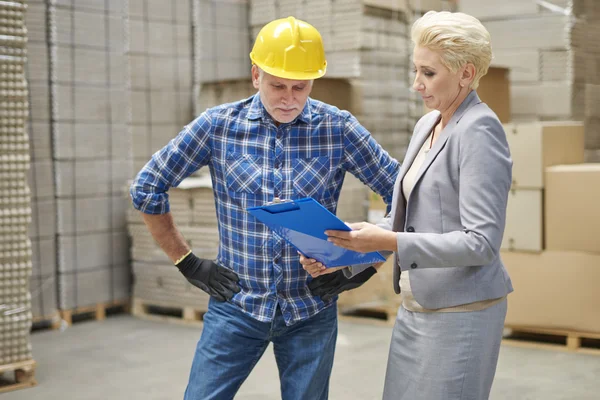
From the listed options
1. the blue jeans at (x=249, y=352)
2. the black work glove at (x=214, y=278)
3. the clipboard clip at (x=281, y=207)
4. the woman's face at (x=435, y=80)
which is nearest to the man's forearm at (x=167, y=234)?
the black work glove at (x=214, y=278)

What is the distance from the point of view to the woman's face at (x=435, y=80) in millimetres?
2291

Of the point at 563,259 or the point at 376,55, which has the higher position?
the point at 376,55

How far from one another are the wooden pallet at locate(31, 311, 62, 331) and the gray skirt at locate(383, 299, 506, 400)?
5432 mm

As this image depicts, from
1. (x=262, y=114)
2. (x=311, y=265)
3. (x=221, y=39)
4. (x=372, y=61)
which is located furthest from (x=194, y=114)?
(x=311, y=265)

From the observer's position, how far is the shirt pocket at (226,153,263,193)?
274 cm

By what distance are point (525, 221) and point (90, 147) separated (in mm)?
4029

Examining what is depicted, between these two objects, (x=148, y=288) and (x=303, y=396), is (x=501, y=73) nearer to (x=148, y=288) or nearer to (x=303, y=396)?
(x=148, y=288)

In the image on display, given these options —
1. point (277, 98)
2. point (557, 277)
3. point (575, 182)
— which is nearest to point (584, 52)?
point (575, 182)

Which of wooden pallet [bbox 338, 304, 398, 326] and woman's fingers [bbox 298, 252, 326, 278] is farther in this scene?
wooden pallet [bbox 338, 304, 398, 326]

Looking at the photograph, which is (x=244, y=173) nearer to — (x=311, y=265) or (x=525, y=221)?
(x=311, y=265)

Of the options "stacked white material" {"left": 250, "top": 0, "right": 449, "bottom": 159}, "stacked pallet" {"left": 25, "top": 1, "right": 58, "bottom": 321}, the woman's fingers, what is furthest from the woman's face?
"stacked pallet" {"left": 25, "top": 1, "right": 58, "bottom": 321}

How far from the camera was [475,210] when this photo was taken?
2152 millimetres

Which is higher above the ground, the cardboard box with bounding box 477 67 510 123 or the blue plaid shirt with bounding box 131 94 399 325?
the cardboard box with bounding box 477 67 510 123

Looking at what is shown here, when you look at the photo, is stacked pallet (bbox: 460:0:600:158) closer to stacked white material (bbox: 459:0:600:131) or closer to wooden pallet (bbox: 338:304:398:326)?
stacked white material (bbox: 459:0:600:131)
